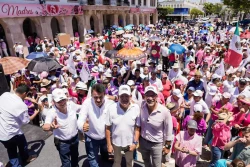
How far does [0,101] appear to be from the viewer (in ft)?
10.4

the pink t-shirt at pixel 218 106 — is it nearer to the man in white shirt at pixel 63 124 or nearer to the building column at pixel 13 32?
the man in white shirt at pixel 63 124

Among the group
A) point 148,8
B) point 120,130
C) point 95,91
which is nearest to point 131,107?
point 120,130

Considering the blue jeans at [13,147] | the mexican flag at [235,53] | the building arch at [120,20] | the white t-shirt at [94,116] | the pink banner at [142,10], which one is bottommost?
the blue jeans at [13,147]

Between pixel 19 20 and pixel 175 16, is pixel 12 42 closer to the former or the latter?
pixel 19 20

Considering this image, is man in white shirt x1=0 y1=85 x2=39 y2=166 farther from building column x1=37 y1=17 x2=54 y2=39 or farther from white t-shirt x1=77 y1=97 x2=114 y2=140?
building column x1=37 y1=17 x2=54 y2=39

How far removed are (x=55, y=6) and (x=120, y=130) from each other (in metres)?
17.6

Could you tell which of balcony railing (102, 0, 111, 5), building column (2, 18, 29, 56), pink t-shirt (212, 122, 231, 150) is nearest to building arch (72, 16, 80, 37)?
balcony railing (102, 0, 111, 5)

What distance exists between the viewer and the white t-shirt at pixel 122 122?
285 cm

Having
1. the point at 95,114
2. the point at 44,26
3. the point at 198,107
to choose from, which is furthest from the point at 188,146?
the point at 44,26

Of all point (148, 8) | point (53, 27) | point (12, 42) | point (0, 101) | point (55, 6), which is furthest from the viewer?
point (148, 8)

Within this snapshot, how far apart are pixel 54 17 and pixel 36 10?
3.60 m

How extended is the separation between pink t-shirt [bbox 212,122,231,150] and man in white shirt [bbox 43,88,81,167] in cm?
243

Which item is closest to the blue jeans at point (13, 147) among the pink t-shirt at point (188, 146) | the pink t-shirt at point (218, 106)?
the pink t-shirt at point (188, 146)

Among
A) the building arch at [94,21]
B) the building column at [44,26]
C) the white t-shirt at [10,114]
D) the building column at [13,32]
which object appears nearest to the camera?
the white t-shirt at [10,114]
